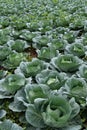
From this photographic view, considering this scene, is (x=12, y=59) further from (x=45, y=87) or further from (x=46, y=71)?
(x=45, y=87)

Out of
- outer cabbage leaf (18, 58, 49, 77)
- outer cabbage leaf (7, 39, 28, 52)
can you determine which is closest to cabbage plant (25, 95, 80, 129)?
outer cabbage leaf (18, 58, 49, 77)

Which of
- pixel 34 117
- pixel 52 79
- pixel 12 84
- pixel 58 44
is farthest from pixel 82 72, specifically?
pixel 58 44

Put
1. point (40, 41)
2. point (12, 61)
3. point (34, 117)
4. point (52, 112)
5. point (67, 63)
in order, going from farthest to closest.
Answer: point (40, 41) < point (12, 61) < point (67, 63) < point (34, 117) < point (52, 112)

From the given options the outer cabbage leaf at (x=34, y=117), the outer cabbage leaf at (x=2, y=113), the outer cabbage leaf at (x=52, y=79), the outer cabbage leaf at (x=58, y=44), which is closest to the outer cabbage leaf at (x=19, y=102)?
the outer cabbage leaf at (x=2, y=113)

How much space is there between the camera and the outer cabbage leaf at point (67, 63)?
3938mm

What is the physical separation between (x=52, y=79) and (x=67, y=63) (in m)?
0.48

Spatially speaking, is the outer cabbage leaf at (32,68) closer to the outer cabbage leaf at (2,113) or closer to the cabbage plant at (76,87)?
the cabbage plant at (76,87)

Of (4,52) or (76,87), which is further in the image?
(4,52)

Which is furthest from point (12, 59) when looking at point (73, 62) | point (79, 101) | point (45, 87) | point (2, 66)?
point (79, 101)

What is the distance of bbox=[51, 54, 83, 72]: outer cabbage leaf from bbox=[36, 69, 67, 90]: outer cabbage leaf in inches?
12.2

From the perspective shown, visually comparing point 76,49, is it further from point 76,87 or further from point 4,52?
point 76,87

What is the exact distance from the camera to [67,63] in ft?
12.8

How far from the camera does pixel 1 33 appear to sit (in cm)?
594

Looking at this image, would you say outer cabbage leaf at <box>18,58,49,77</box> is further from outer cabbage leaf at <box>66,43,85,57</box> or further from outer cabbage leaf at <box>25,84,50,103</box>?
outer cabbage leaf at <box>66,43,85,57</box>
